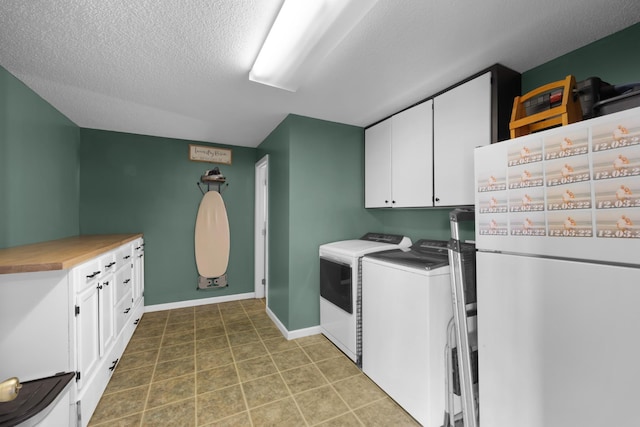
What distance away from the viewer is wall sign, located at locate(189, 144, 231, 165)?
371 cm

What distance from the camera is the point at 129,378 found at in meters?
2.05

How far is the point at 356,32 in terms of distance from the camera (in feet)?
4.85

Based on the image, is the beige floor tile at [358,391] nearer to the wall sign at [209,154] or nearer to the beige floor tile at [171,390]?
the beige floor tile at [171,390]

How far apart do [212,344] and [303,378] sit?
44.2 inches

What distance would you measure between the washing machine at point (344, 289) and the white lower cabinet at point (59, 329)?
1.89 m

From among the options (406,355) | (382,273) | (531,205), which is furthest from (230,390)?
(531,205)

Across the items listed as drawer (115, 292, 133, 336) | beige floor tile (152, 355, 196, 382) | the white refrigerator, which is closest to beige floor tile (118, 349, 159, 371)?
beige floor tile (152, 355, 196, 382)

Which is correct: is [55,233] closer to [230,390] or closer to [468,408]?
[230,390]

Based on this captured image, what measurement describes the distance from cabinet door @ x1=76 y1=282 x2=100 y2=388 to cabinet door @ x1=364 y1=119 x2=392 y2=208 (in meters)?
2.56

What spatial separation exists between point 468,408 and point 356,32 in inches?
87.7

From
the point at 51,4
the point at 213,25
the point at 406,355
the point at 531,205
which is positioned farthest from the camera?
the point at 406,355

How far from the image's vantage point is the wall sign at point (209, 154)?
3.71 metres

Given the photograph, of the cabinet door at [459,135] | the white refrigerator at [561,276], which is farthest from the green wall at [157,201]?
the white refrigerator at [561,276]

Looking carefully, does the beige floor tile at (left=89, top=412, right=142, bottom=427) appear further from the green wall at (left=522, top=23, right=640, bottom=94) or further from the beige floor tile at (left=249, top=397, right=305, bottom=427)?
the green wall at (left=522, top=23, right=640, bottom=94)
